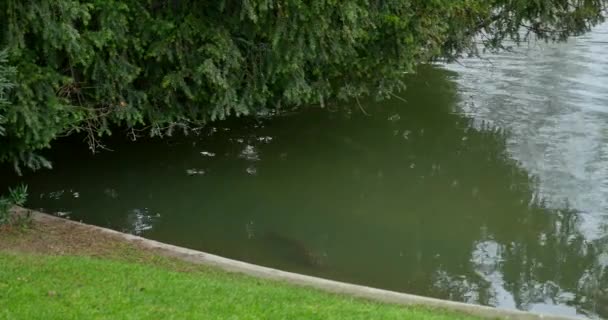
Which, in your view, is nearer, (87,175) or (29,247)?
(29,247)

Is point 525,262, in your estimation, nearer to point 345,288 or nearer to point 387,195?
point 387,195

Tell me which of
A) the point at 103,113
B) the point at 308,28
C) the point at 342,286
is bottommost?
the point at 342,286

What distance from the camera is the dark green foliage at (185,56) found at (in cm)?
754

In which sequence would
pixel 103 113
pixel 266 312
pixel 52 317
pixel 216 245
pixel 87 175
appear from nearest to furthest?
1. pixel 52 317
2. pixel 266 312
3. pixel 103 113
4. pixel 216 245
5. pixel 87 175

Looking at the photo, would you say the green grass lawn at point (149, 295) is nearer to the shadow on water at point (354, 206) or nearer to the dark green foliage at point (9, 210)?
the dark green foliage at point (9, 210)

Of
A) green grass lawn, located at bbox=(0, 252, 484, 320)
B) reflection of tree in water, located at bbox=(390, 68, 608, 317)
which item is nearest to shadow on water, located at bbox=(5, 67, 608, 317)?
reflection of tree in water, located at bbox=(390, 68, 608, 317)

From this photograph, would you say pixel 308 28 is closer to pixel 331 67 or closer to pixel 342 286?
pixel 331 67

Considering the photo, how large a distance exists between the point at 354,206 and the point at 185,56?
3456 mm

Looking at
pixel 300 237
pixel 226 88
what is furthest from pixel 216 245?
pixel 226 88

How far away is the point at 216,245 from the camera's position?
9438 millimetres

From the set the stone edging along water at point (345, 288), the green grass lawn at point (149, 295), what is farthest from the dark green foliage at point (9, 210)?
the stone edging along water at point (345, 288)

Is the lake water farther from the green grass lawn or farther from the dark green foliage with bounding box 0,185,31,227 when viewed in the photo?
the green grass lawn

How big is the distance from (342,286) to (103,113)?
141 inches

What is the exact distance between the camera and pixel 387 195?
11.4 metres
